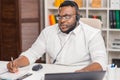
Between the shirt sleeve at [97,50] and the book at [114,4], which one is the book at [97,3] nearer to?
the book at [114,4]

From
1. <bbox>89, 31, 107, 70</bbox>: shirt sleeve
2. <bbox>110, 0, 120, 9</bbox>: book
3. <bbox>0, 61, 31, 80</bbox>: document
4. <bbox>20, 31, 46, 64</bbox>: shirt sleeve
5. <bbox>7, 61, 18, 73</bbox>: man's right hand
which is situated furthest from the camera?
<bbox>110, 0, 120, 9</bbox>: book

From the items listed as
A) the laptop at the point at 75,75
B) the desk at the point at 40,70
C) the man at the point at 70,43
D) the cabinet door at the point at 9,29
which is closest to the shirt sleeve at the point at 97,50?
the man at the point at 70,43

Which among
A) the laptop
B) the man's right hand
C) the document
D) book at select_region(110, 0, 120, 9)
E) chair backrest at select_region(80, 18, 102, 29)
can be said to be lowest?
the document

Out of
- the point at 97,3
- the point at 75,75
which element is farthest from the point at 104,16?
the point at 75,75

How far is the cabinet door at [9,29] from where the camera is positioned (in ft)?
13.8

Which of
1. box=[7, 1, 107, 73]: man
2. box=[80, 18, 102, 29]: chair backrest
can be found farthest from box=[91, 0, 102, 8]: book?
box=[7, 1, 107, 73]: man

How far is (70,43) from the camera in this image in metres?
2.31

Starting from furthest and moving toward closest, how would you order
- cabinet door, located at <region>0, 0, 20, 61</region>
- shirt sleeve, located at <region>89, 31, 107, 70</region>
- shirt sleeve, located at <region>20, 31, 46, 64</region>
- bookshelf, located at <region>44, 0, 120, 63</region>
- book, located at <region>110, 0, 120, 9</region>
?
cabinet door, located at <region>0, 0, 20, 61</region>, bookshelf, located at <region>44, 0, 120, 63</region>, book, located at <region>110, 0, 120, 9</region>, shirt sleeve, located at <region>20, 31, 46, 64</region>, shirt sleeve, located at <region>89, 31, 107, 70</region>

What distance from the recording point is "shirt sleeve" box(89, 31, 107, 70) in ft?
6.95

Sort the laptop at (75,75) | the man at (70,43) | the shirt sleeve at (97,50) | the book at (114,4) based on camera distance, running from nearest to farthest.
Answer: the laptop at (75,75) → the shirt sleeve at (97,50) → the man at (70,43) → the book at (114,4)

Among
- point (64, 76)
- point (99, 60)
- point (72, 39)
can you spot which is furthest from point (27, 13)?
point (64, 76)

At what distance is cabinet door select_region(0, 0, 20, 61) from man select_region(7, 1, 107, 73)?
6.24 ft

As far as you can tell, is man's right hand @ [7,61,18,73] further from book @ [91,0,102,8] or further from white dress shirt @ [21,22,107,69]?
book @ [91,0,102,8]

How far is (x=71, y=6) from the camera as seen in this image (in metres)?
2.25
